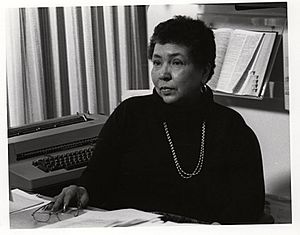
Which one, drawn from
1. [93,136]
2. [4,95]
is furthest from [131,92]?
[4,95]

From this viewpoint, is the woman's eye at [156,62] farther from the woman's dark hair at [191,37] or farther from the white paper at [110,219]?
the white paper at [110,219]

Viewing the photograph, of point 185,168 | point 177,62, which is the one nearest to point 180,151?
point 185,168

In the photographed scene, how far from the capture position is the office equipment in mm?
1101

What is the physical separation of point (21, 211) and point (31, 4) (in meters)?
0.32

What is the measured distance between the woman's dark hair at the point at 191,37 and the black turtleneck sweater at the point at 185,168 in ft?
0.18

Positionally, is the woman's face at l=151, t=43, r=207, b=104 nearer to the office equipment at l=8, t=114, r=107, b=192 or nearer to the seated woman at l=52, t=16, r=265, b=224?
the seated woman at l=52, t=16, r=265, b=224

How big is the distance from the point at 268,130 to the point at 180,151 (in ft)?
0.45

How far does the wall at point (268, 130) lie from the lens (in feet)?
3.60

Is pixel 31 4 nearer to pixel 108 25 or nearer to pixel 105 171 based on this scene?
pixel 108 25

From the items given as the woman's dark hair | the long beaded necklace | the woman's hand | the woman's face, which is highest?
the woman's dark hair

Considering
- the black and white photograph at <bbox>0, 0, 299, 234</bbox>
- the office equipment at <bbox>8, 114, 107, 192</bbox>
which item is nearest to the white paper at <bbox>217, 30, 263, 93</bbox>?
the black and white photograph at <bbox>0, 0, 299, 234</bbox>

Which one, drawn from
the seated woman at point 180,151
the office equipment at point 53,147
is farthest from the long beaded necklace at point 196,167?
the office equipment at point 53,147

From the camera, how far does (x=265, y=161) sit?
1104mm

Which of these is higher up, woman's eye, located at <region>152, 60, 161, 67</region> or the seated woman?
woman's eye, located at <region>152, 60, 161, 67</region>
